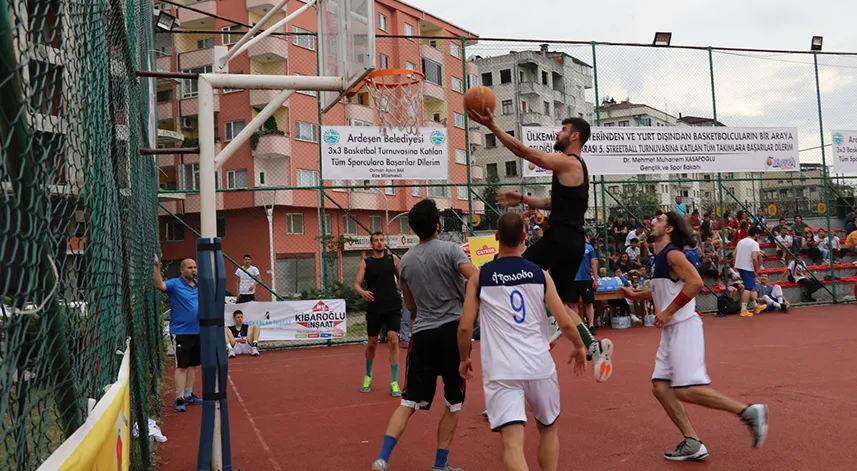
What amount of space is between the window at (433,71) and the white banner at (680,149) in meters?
2.31

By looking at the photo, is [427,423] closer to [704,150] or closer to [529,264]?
[529,264]

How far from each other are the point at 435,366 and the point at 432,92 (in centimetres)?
1198

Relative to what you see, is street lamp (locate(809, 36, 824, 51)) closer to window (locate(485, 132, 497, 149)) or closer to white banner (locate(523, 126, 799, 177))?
white banner (locate(523, 126, 799, 177))

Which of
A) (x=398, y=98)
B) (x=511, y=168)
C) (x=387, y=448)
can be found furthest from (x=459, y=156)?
(x=387, y=448)

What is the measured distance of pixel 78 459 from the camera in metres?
1.74

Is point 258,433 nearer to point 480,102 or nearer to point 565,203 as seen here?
point 565,203

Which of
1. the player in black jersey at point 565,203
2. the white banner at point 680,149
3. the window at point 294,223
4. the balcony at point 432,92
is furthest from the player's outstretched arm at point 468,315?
the window at point 294,223

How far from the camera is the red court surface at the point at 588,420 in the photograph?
18.6ft

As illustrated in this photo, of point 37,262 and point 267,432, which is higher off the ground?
point 37,262

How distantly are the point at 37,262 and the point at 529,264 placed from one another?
3078mm

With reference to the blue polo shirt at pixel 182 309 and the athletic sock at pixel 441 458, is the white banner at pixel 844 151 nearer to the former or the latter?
the blue polo shirt at pixel 182 309

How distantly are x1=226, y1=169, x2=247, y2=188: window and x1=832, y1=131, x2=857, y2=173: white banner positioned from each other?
993 inches

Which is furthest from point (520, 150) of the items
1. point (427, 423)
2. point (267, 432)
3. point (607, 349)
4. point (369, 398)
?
point (369, 398)

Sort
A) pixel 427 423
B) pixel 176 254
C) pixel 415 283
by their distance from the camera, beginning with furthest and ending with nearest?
1. pixel 176 254
2. pixel 427 423
3. pixel 415 283
